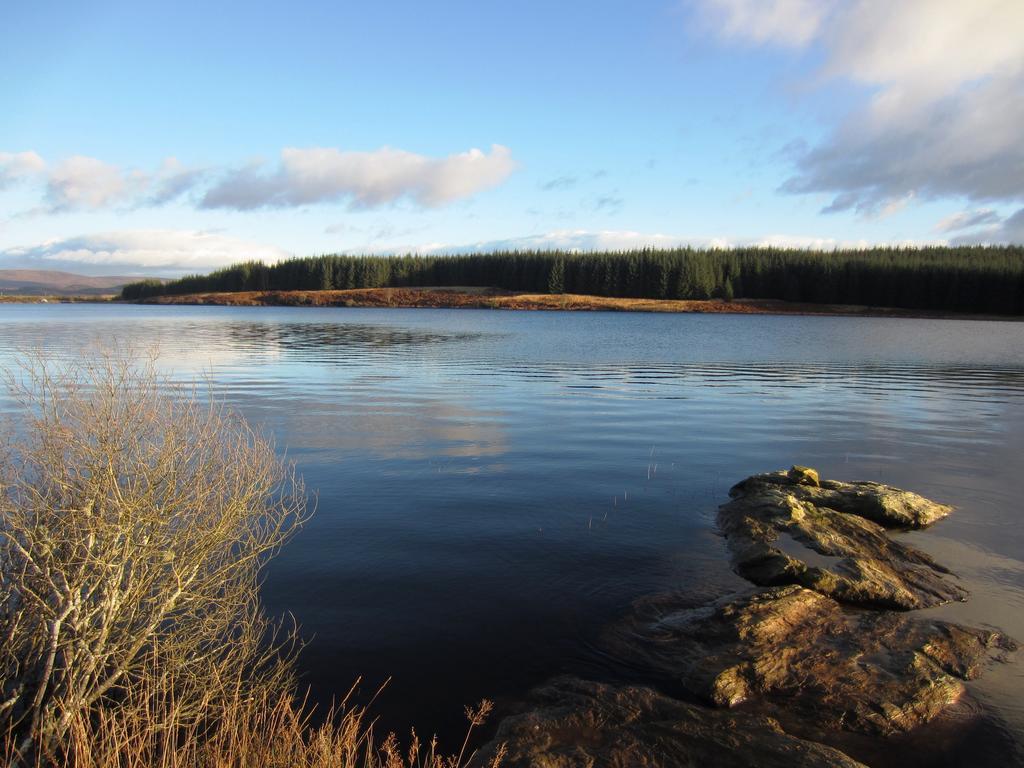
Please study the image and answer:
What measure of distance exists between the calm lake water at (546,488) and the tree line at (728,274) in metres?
107

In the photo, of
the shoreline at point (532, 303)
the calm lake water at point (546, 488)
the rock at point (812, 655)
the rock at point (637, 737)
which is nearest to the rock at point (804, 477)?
the calm lake water at point (546, 488)

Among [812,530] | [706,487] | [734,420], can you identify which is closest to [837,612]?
[812,530]

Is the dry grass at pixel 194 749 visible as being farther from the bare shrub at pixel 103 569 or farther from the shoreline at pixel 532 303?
the shoreline at pixel 532 303

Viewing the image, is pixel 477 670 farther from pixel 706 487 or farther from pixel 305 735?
pixel 706 487

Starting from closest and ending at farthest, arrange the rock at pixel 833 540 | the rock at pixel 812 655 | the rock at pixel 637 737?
the rock at pixel 637 737 → the rock at pixel 812 655 → the rock at pixel 833 540

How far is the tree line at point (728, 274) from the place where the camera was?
134 m

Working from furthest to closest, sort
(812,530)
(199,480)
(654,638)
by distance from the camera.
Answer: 1. (812,530)
2. (654,638)
3. (199,480)

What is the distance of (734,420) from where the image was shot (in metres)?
25.9

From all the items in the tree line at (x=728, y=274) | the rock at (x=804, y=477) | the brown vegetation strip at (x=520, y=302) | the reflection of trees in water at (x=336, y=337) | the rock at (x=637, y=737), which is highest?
the tree line at (x=728, y=274)

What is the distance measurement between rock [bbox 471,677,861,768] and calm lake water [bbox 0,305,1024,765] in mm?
833

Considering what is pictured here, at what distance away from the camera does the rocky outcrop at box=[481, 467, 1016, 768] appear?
6766 mm

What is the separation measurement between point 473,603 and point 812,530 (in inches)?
260

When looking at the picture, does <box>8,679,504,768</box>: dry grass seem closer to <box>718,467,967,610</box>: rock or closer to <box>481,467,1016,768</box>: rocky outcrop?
<box>481,467,1016,768</box>: rocky outcrop

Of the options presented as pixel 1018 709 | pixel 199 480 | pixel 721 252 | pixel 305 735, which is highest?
pixel 721 252
